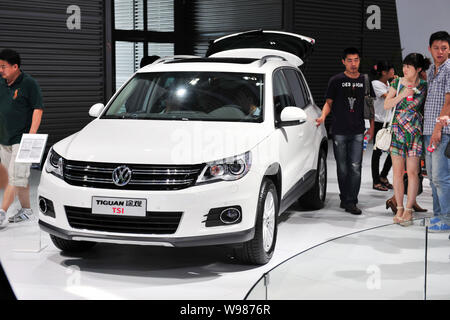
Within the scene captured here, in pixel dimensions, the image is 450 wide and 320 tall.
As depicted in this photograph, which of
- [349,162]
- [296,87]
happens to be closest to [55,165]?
[296,87]

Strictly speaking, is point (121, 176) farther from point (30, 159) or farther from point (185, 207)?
point (30, 159)

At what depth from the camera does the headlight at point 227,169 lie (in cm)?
471

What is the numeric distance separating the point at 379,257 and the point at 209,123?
1811mm

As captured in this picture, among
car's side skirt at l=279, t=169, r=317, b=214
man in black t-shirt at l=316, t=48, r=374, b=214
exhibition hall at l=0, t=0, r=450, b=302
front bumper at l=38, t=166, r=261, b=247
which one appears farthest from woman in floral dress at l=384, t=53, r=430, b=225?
front bumper at l=38, t=166, r=261, b=247

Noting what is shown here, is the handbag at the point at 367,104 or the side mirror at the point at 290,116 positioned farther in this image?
the handbag at the point at 367,104

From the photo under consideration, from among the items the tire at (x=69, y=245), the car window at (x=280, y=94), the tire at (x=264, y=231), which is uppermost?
the car window at (x=280, y=94)

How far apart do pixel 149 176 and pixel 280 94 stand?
1.85 metres

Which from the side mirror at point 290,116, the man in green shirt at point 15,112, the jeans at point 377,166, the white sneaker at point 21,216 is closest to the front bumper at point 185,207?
the side mirror at point 290,116

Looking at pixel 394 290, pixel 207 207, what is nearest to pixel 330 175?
pixel 207 207

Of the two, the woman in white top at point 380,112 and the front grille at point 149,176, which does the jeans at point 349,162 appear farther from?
the front grille at point 149,176

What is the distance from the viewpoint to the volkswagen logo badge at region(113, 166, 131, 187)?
4.70 meters

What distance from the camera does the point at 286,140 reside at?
18.9 ft

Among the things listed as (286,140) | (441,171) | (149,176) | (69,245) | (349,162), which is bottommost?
(69,245)

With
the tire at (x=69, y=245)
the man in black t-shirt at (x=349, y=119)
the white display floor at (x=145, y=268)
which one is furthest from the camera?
the man in black t-shirt at (x=349, y=119)
